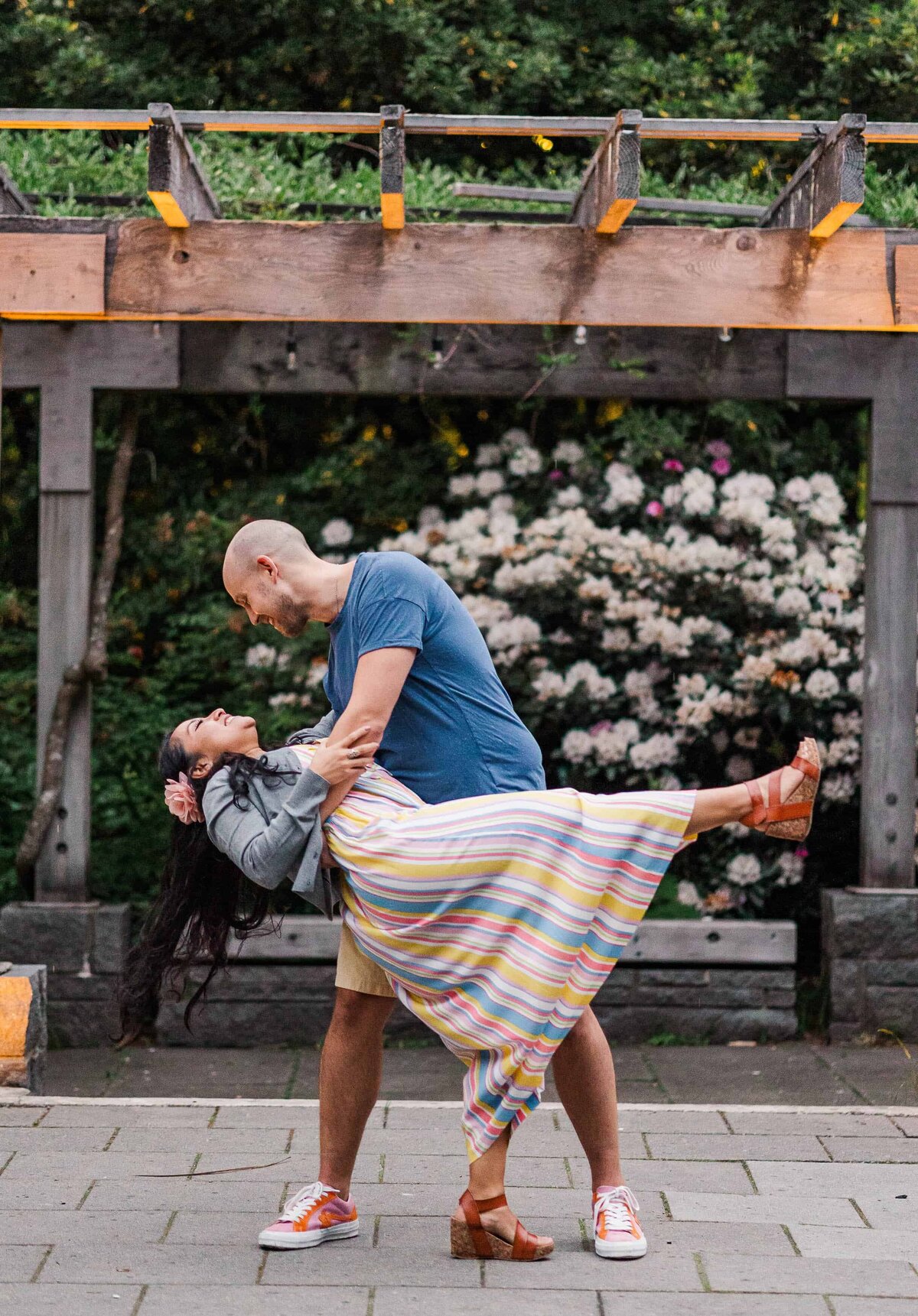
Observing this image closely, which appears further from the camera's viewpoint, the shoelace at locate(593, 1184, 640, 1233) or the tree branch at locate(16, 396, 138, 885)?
the tree branch at locate(16, 396, 138, 885)

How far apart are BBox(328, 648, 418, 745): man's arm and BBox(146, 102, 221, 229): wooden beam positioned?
216 centimetres

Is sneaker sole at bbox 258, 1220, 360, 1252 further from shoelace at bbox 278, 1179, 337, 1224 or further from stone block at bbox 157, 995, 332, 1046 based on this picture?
stone block at bbox 157, 995, 332, 1046

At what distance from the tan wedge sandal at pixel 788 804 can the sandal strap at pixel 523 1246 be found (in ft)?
3.09

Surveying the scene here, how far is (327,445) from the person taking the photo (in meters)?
6.99

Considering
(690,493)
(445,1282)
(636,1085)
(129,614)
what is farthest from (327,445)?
(445,1282)

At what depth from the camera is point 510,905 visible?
3092mm

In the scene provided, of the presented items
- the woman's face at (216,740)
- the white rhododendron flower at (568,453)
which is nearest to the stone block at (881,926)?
the white rhododendron flower at (568,453)

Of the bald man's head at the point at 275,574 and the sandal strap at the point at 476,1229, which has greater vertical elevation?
the bald man's head at the point at 275,574

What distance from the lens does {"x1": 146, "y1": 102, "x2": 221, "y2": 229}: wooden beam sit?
180 inches

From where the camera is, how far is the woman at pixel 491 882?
307cm

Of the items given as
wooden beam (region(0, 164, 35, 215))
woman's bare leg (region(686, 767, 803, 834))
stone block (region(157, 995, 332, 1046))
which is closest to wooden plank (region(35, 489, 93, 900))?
stone block (region(157, 995, 332, 1046))

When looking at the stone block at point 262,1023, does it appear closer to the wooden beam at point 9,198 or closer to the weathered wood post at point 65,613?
the weathered wood post at point 65,613

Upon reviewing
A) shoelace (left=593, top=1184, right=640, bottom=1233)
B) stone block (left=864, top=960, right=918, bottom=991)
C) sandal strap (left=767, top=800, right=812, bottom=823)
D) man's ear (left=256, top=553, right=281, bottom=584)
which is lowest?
shoelace (left=593, top=1184, right=640, bottom=1233)

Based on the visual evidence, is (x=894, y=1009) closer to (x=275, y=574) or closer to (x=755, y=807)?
(x=755, y=807)
